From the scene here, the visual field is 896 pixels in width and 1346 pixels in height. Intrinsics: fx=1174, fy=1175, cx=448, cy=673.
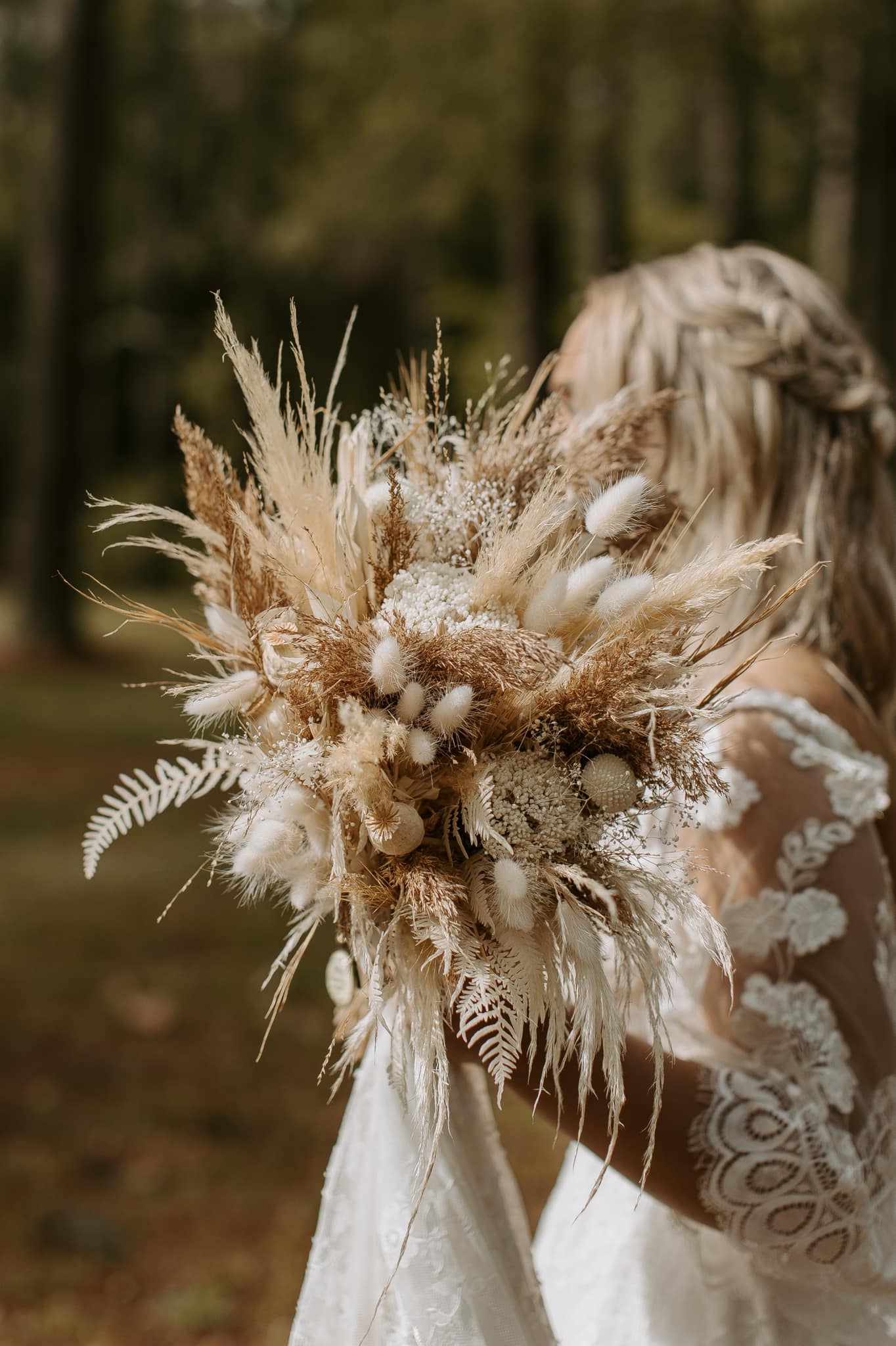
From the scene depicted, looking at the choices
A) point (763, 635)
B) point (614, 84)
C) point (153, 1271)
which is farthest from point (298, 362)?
point (614, 84)

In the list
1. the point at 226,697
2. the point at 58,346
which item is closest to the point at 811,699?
the point at 226,697

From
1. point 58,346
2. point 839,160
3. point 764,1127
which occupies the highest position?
point 839,160

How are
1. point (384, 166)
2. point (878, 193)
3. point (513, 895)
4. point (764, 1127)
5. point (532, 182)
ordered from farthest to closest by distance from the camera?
point (384, 166) → point (532, 182) → point (878, 193) → point (764, 1127) → point (513, 895)

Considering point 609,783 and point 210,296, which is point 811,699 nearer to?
point 609,783

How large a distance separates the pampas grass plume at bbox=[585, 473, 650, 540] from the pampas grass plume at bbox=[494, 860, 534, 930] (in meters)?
0.44

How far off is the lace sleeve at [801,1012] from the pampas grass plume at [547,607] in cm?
41

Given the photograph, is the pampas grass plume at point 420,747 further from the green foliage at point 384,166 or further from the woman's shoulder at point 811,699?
the green foliage at point 384,166

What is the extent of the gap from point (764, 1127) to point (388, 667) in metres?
0.87

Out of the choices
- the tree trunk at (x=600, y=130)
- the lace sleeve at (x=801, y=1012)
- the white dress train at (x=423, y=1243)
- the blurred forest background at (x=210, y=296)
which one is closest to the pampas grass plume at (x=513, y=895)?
the white dress train at (x=423, y=1243)

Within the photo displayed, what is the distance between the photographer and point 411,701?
4.61ft

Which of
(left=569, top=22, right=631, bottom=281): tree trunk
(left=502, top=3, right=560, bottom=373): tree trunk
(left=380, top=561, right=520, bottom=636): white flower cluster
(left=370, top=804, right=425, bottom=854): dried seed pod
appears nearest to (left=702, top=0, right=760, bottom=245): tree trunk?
(left=569, top=22, right=631, bottom=281): tree trunk

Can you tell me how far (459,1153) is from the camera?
5.67ft

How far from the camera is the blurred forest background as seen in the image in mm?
4559

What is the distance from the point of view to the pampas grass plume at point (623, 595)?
4.72 feet
